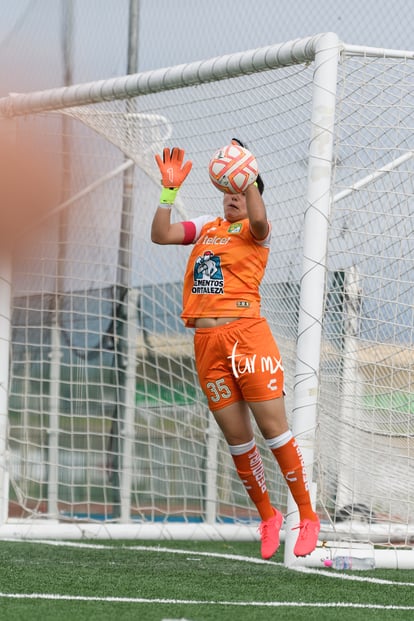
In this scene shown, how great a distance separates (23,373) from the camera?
771 cm

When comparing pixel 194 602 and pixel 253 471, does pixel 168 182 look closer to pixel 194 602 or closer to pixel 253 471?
pixel 253 471

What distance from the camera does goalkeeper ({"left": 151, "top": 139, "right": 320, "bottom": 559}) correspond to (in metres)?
4.45

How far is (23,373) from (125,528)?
1.57 m

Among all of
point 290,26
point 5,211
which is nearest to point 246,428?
point 5,211

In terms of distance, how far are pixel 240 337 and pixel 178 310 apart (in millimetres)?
3278

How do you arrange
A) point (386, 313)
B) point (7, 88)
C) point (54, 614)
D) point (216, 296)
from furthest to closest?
1. point (386, 313)
2. point (216, 296)
3. point (54, 614)
4. point (7, 88)

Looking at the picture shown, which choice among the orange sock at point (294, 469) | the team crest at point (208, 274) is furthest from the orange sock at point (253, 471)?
the team crest at point (208, 274)

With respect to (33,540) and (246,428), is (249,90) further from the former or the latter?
(33,540)

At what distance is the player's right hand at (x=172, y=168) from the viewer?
15.1ft

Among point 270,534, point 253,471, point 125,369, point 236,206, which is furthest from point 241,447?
point 125,369

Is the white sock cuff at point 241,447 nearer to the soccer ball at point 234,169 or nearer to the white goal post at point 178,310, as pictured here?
the white goal post at point 178,310

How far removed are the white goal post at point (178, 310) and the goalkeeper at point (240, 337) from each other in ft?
1.66

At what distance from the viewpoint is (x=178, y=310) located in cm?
771

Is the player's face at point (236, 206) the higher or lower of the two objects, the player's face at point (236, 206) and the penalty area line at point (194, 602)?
the higher
